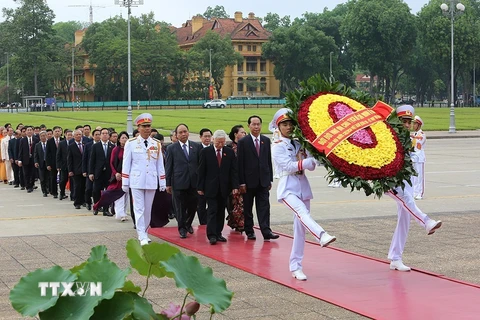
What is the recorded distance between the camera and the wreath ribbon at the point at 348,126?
29.2ft

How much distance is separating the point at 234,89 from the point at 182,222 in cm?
10818

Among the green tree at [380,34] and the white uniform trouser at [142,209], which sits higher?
the green tree at [380,34]

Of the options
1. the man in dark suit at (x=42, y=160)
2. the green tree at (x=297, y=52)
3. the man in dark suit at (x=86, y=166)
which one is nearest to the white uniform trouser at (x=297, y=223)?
the man in dark suit at (x=86, y=166)

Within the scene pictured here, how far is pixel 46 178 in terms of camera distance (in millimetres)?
20328

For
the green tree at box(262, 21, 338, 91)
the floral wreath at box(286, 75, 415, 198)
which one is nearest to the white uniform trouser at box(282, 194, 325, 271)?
the floral wreath at box(286, 75, 415, 198)

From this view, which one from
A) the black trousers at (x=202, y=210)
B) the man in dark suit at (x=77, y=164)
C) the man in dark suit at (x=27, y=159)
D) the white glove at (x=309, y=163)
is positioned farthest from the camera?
the man in dark suit at (x=27, y=159)

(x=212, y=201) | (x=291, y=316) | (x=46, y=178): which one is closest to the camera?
(x=291, y=316)

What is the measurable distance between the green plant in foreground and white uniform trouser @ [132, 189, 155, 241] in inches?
352

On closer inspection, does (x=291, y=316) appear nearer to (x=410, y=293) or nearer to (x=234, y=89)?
(x=410, y=293)

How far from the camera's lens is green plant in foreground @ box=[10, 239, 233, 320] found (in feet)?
8.77

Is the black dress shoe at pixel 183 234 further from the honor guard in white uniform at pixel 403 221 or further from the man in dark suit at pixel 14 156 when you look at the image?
the man in dark suit at pixel 14 156

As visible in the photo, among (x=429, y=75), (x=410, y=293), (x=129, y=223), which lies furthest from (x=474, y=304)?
(x=429, y=75)

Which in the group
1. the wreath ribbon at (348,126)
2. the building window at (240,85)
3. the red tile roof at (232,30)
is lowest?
the wreath ribbon at (348,126)

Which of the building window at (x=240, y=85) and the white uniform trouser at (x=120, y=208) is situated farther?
the building window at (x=240, y=85)
